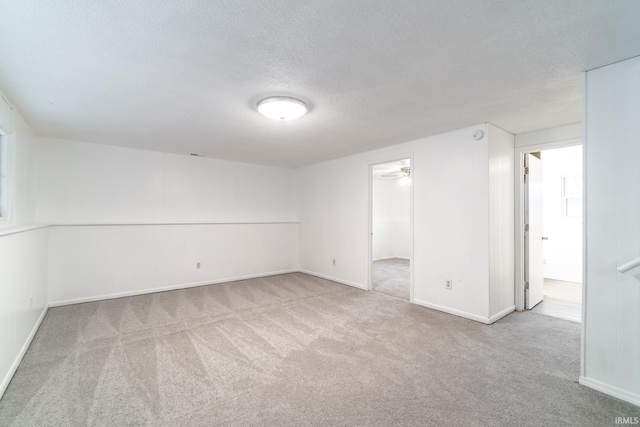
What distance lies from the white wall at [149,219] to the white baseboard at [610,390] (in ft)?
15.6

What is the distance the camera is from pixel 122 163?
4.34m

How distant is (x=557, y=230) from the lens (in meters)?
5.52

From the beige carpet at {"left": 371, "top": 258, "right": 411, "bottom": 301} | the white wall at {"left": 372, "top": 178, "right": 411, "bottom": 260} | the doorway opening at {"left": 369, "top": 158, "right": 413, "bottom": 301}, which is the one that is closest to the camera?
the beige carpet at {"left": 371, "top": 258, "right": 411, "bottom": 301}

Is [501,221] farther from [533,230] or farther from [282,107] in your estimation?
[282,107]

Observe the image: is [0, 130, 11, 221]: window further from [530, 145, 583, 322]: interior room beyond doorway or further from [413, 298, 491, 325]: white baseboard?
[530, 145, 583, 322]: interior room beyond doorway

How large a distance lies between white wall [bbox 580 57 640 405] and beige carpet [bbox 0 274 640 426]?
24cm

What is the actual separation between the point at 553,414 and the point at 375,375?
1114 millimetres

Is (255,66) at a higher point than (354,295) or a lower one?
higher

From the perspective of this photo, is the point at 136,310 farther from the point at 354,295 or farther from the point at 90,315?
the point at 354,295

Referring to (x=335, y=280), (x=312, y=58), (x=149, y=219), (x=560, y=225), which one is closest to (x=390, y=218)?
(x=335, y=280)

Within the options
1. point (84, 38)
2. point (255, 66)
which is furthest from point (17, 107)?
point (255, 66)

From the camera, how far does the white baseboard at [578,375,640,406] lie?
185cm

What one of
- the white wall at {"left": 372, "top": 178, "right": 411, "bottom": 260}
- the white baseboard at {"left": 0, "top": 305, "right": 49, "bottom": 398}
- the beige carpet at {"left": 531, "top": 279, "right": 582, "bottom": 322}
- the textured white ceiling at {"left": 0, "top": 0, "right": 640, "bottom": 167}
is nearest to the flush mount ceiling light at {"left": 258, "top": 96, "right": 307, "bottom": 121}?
the textured white ceiling at {"left": 0, "top": 0, "right": 640, "bottom": 167}

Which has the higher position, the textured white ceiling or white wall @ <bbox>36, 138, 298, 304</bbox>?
the textured white ceiling
